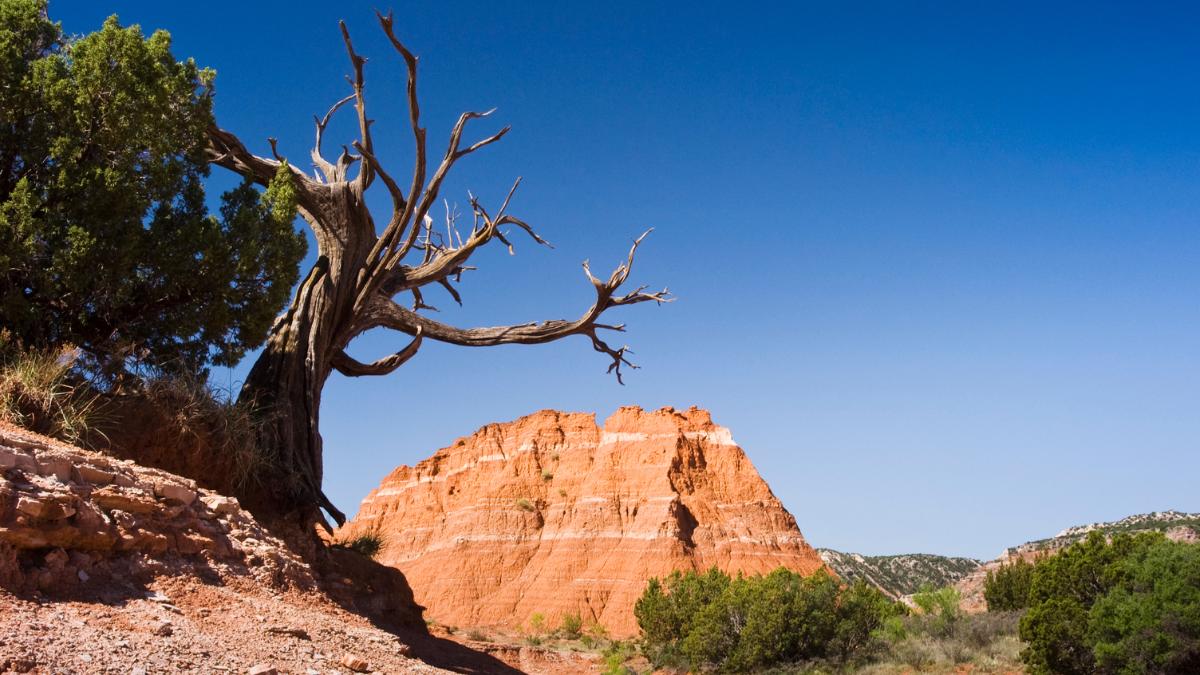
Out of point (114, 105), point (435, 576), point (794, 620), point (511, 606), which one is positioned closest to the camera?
point (114, 105)

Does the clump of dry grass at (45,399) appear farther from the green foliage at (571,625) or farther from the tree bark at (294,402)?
the green foliage at (571,625)

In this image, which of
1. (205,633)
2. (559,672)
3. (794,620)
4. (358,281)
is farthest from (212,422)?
(794,620)

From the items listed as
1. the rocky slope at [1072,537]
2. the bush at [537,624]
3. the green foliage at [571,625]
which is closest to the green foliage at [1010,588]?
the rocky slope at [1072,537]

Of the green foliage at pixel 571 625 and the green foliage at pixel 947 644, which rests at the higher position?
the green foliage at pixel 571 625

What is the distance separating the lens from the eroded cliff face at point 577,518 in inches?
2448

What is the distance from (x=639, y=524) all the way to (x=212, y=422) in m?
58.7

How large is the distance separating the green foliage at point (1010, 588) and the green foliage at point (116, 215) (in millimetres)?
31691

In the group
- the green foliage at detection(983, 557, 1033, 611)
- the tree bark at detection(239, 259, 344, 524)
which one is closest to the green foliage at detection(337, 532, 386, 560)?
the tree bark at detection(239, 259, 344, 524)

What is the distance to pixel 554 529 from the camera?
229 ft

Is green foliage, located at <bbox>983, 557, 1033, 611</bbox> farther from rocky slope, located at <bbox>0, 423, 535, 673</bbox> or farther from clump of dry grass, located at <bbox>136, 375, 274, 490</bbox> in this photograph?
rocky slope, located at <bbox>0, 423, 535, 673</bbox>

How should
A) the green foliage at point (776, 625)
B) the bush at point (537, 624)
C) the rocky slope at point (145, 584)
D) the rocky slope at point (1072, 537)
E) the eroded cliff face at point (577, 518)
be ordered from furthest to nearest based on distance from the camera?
the eroded cliff face at point (577, 518), the bush at point (537, 624), the rocky slope at point (1072, 537), the green foliage at point (776, 625), the rocky slope at point (145, 584)

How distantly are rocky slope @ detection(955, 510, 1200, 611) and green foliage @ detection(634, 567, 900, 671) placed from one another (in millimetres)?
16456

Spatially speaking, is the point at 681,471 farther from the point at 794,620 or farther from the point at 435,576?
the point at 794,620

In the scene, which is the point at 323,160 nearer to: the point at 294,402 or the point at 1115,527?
the point at 294,402
